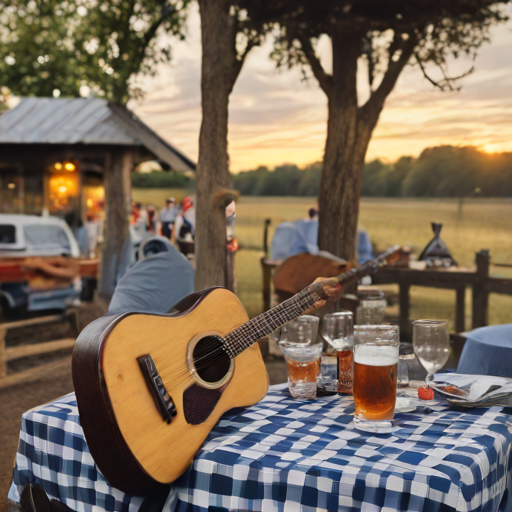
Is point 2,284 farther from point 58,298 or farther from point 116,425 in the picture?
point 116,425

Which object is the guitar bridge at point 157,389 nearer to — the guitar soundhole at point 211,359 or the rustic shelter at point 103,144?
the guitar soundhole at point 211,359

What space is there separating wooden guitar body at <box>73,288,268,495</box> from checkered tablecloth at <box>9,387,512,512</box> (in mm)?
55

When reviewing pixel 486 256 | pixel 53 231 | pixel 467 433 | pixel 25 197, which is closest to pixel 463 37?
pixel 486 256

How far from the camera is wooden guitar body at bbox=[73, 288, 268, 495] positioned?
1313 mm

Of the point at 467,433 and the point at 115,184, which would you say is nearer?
the point at 467,433

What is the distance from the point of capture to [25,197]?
553 inches

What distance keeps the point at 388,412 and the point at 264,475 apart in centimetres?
35

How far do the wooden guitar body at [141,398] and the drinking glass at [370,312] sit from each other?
64 cm

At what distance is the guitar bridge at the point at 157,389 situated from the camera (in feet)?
4.56

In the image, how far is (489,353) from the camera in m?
2.19

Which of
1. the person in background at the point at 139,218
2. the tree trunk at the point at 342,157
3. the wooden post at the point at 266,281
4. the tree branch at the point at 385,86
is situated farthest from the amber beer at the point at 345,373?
the person in background at the point at 139,218

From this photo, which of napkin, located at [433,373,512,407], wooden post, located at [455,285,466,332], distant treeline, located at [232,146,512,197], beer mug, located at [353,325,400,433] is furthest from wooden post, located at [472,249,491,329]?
beer mug, located at [353,325,400,433]

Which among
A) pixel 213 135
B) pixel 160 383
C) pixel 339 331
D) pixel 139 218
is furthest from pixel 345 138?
pixel 139 218

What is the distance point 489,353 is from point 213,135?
2794 mm
